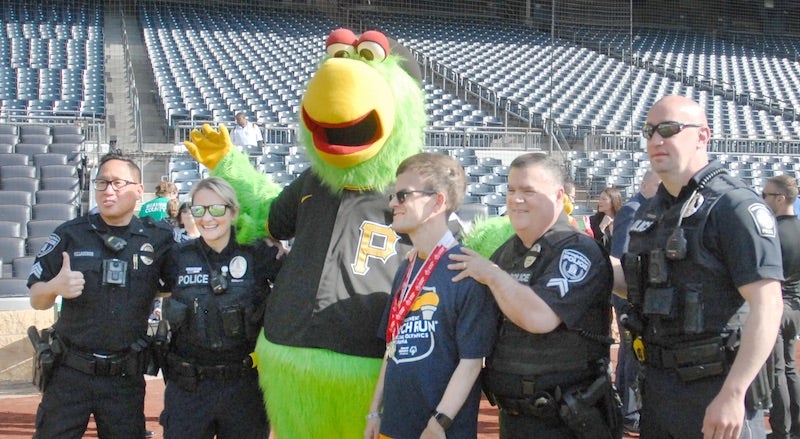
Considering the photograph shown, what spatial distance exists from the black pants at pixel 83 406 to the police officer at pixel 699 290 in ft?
6.52

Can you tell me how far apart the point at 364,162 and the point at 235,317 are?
791 millimetres

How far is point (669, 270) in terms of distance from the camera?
2.44 meters

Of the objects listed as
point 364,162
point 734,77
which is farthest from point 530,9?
point 364,162

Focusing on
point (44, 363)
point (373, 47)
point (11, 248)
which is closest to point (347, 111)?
point (373, 47)

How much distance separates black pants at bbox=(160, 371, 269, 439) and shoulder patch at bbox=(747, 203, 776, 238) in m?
1.94

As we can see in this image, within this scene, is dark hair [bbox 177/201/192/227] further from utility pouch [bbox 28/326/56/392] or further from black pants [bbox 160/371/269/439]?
black pants [bbox 160/371/269/439]

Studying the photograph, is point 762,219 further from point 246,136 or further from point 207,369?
point 246,136

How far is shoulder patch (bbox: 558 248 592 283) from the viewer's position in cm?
243

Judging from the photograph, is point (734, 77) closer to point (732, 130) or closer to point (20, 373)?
point (732, 130)

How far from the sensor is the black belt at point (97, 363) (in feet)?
10.3

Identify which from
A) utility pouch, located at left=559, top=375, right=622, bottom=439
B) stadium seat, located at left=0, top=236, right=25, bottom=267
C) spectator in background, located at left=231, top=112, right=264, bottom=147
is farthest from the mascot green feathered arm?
spectator in background, located at left=231, top=112, right=264, bottom=147

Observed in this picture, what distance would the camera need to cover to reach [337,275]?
2.90 metres

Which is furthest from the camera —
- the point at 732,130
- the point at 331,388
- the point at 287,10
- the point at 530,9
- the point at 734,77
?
the point at 530,9

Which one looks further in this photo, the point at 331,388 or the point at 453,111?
the point at 453,111
